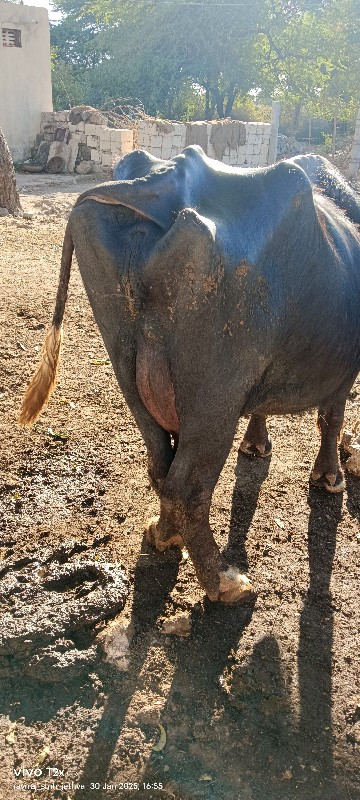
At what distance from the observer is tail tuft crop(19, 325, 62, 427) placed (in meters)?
2.65

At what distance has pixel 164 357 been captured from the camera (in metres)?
2.19

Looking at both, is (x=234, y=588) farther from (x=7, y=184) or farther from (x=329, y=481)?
(x=7, y=184)

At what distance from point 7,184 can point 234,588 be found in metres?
7.97

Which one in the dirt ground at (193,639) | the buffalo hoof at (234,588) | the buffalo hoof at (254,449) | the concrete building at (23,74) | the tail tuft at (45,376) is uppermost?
the concrete building at (23,74)

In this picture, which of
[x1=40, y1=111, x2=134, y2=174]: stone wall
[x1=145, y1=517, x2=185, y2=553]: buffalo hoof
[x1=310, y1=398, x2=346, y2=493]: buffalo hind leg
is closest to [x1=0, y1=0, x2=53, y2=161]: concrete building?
[x1=40, y1=111, x2=134, y2=174]: stone wall

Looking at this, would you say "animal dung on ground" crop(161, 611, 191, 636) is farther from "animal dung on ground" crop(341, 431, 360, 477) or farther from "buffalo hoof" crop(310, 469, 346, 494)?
"animal dung on ground" crop(341, 431, 360, 477)

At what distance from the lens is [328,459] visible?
134 inches

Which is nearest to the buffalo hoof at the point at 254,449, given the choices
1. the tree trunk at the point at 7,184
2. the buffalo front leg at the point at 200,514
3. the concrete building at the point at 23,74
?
the buffalo front leg at the point at 200,514

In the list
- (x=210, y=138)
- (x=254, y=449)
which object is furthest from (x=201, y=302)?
(x=210, y=138)

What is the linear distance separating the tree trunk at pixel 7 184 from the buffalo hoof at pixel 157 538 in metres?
7.16

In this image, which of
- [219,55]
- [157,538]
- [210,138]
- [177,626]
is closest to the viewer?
[177,626]

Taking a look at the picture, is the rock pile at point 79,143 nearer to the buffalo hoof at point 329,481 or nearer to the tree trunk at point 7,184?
the tree trunk at point 7,184

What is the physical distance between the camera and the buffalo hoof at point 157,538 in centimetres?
285

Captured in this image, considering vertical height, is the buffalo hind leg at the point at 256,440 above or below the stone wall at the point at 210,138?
below
